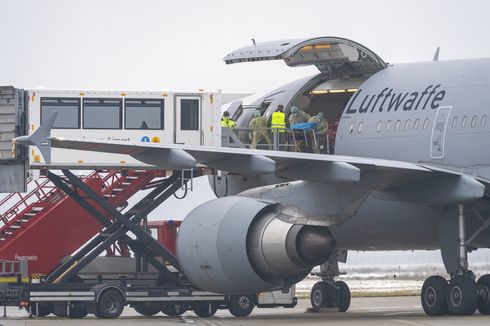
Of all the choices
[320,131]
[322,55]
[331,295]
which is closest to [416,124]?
[320,131]

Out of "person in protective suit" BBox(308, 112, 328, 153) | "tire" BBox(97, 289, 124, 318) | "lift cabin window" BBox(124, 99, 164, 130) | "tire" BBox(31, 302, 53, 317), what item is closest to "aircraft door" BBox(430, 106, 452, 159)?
"person in protective suit" BBox(308, 112, 328, 153)

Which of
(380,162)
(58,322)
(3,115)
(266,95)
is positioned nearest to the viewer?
(380,162)

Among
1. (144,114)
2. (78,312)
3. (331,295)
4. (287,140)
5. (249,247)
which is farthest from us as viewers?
(331,295)

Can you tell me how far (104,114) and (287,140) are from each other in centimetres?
442

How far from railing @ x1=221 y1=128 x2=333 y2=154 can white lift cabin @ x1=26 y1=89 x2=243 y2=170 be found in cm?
51

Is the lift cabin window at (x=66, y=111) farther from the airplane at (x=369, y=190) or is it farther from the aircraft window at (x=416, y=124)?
the aircraft window at (x=416, y=124)

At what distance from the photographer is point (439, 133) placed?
28281 millimetres

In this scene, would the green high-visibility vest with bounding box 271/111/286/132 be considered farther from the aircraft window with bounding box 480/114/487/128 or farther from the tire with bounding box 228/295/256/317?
the aircraft window with bounding box 480/114/487/128

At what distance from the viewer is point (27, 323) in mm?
28141

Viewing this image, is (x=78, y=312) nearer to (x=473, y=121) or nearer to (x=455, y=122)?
(x=455, y=122)

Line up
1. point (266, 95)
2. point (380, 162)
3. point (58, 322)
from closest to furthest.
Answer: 1. point (380, 162)
2. point (58, 322)
3. point (266, 95)

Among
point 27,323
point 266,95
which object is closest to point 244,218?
point 27,323

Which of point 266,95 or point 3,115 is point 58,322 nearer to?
point 3,115

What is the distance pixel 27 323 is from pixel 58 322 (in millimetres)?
744
